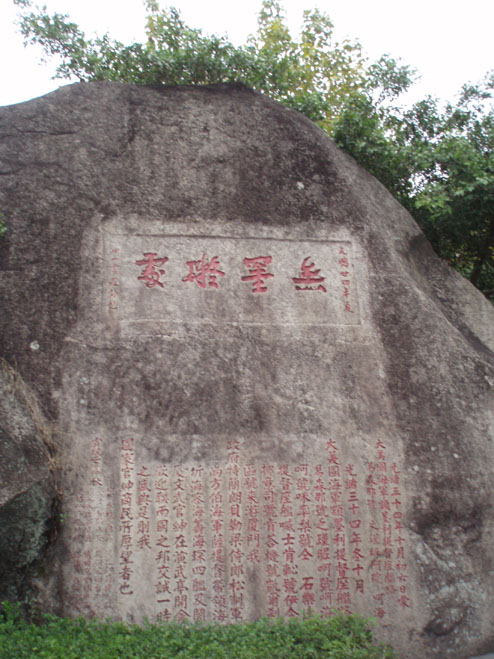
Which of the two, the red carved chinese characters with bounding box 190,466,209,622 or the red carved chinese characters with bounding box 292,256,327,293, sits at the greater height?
the red carved chinese characters with bounding box 292,256,327,293

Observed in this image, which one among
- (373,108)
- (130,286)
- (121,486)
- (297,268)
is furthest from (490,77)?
(121,486)

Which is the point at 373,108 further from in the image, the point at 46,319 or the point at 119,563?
the point at 119,563

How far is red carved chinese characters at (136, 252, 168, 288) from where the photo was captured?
443cm

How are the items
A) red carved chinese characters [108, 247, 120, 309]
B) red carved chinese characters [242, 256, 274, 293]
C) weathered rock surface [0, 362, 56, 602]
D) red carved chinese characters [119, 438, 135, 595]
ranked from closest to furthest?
weathered rock surface [0, 362, 56, 602], red carved chinese characters [119, 438, 135, 595], red carved chinese characters [108, 247, 120, 309], red carved chinese characters [242, 256, 274, 293]

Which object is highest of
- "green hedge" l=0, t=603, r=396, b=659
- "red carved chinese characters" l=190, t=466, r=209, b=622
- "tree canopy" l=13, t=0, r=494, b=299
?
"tree canopy" l=13, t=0, r=494, b=299

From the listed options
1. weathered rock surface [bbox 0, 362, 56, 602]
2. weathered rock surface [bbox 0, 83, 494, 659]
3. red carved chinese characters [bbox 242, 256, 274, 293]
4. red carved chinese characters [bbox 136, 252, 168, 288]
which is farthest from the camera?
red carved chinese characters [bbox 242, 256, 274, 293]

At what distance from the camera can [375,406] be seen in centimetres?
434

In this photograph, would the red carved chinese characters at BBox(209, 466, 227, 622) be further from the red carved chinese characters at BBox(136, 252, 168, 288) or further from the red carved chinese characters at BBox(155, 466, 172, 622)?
the red carved chinese characters at BBox(136, 252, 168, 288)

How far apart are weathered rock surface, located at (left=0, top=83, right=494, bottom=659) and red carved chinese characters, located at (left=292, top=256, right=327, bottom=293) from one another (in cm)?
2

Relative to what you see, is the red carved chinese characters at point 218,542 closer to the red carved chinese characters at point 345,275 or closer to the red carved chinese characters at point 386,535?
the red carved chinese characters at point 386,535

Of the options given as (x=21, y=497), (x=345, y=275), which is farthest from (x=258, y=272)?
(x=21, y=497)

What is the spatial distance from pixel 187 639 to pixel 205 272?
2.47 meters

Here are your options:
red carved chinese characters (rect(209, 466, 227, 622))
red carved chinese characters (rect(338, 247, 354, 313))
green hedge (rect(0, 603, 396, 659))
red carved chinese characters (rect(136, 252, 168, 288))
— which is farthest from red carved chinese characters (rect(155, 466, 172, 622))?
red carved chinese characters (rect(338, 247, 354, 313))

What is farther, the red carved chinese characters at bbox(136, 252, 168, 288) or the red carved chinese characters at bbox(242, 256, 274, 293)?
the red carved chinese characters at bbox(242, 256, 274, 293)
